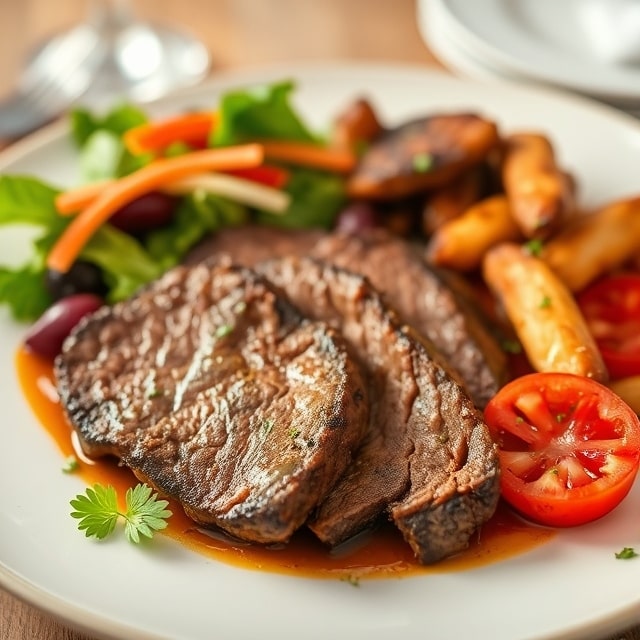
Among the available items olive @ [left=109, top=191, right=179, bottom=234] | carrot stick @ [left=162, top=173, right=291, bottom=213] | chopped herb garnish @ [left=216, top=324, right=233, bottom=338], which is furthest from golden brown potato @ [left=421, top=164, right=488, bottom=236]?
chopped herb garnish @ [left=216, top=324, right=233, bottom=338]

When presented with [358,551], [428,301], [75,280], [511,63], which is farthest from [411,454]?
[511,63]

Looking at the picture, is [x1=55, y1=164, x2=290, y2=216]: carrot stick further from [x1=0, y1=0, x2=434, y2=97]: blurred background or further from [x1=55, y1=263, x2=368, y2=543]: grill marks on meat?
[x1=0, y1=0, x2=434, y2=97]: blurred background

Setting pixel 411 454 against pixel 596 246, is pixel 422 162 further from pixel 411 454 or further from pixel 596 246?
pixel 411 454

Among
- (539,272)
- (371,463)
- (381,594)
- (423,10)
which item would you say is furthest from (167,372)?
(423,10)

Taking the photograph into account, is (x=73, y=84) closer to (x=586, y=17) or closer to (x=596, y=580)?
(x=586, y=17)

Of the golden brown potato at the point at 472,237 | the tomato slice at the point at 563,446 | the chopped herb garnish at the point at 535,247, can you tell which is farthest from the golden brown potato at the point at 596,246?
the tomato slice at the point at 563,446
